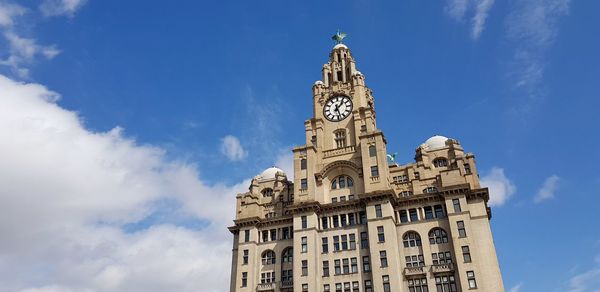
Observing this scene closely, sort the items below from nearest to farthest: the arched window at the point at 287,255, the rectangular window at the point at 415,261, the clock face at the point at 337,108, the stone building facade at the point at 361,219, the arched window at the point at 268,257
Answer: the stone building facade at the point at 361,219
the rectangular window at the point at 415,261
the arched window at the point at 287,255
the arched window at the point at 268,257
the clock face at the point at 337,108

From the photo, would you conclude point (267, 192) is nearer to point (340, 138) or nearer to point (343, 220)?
point (340, 138)

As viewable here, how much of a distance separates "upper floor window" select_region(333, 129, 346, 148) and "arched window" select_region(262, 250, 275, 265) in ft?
74.3

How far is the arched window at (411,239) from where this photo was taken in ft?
245

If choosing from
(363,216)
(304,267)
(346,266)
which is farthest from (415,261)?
(304,267)

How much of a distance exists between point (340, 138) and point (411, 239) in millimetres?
23725

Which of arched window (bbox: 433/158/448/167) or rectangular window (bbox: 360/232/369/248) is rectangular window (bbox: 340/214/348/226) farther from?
arched window (bbox: 433/158/448/167)

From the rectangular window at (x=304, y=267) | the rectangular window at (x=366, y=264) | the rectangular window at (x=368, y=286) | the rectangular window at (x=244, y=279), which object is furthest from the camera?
the rectangular window at (x=244, y=279)

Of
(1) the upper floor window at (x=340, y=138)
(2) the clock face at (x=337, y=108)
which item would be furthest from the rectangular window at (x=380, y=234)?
(2) the clock face at (x=337, y=108)

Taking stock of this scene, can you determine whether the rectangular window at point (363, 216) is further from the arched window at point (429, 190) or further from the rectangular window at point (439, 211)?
the rectangular window at point (439, 211)

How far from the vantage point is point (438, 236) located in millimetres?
73750

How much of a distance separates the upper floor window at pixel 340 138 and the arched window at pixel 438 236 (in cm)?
2311

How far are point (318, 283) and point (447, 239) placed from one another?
66.6 ft

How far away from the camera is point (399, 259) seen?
7312 cm

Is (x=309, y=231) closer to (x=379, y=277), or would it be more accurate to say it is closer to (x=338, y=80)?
(x=379, y=277)
